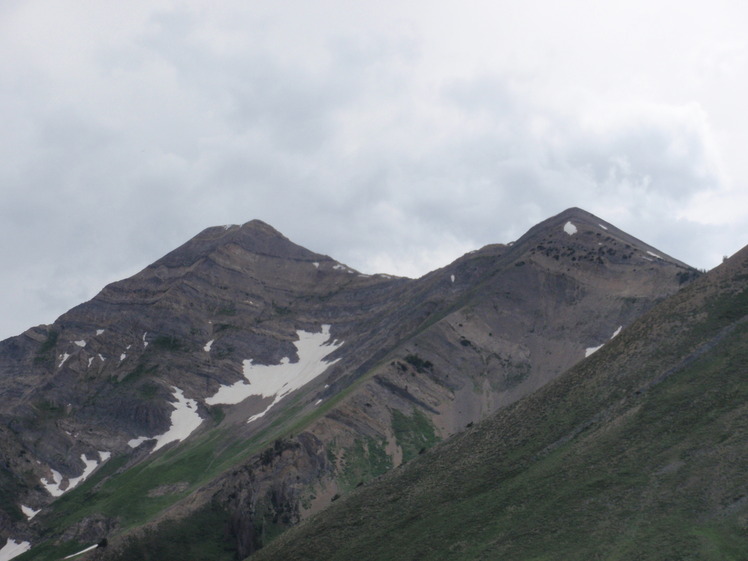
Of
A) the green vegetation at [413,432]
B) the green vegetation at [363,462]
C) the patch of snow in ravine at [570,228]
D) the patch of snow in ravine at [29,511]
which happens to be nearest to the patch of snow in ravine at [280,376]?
the patch of snow in ravine at [29,511]

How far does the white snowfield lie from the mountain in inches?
15.5

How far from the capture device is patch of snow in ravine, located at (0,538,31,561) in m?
125

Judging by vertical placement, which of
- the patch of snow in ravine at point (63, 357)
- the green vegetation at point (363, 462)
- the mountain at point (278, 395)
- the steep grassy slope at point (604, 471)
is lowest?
the steep grassy slope at point (604, 471)

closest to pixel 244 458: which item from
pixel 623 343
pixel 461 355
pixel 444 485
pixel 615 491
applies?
pixel 461 355

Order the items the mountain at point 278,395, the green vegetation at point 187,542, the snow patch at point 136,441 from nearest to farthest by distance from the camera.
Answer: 1. the green vegetation at point 187,542
2. the mountain at point 278,395
3. the snow patch at point 136,441

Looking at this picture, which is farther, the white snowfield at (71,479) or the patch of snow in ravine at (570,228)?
the patch of snow in ravine at (570,228)

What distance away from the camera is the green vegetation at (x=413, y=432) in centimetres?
11356

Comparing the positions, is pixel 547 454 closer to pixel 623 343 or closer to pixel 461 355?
pixel 623 343

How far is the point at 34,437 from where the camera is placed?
15675 centimetres

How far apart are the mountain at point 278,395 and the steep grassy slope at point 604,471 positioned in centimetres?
3119

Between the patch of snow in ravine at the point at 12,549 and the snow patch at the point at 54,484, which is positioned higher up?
the snow patch at the point at 54,484

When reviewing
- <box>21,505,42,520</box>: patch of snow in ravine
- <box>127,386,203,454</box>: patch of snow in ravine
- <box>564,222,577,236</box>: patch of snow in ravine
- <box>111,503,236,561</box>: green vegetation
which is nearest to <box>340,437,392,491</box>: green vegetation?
<box>111,503,236,561</box>: green vegetation

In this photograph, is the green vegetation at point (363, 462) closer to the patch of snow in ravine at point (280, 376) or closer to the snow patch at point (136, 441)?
the patch of snow in ravine at point (280, 376)

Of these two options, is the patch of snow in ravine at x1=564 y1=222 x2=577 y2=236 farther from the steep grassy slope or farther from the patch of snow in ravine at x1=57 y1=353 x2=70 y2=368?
the patch of snow in ravine at x1=57 y1=353 x2=70 y2=368
